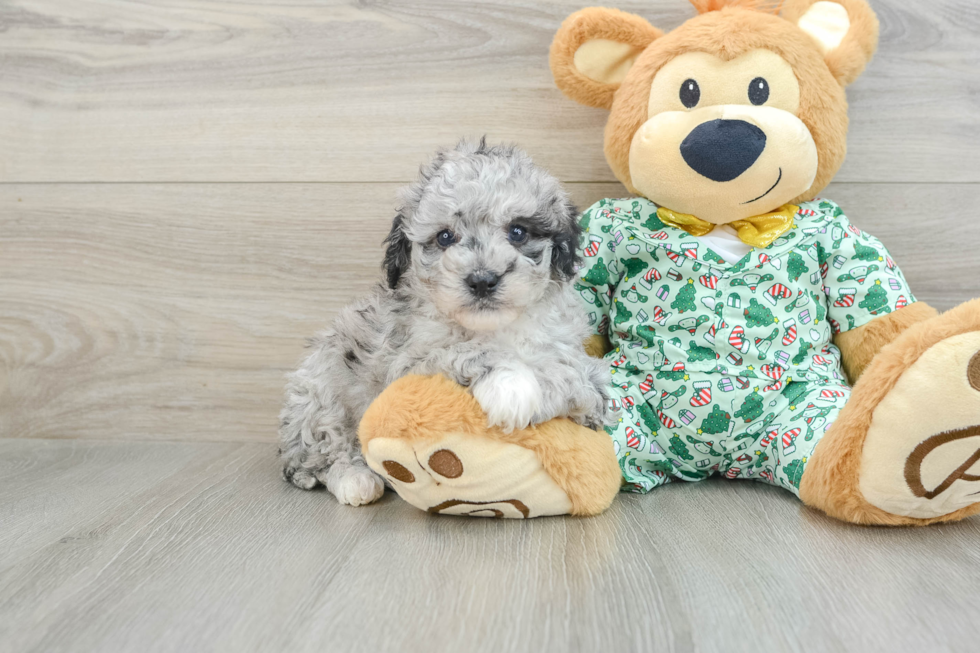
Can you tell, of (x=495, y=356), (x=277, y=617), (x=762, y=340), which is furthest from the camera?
(x=762, y=340)

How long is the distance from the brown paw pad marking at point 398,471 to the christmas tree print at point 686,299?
27.1 inches

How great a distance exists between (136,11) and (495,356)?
1454mm

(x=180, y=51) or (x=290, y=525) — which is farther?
(x=180, y=51)

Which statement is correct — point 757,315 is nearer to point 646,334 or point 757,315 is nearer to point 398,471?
point 646,334

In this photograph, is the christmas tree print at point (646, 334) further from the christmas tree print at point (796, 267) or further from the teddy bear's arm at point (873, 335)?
the teddy bear's arm at point (873, 335)

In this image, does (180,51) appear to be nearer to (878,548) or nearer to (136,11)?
(136,11)

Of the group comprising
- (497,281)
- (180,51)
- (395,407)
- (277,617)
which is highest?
(180,51)

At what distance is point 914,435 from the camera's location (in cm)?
124

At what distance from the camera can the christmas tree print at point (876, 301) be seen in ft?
5.24

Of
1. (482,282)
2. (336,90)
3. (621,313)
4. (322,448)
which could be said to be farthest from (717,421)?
(336,90)

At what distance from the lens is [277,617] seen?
107 cm

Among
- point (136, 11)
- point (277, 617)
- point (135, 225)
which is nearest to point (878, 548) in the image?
point (277, 617)

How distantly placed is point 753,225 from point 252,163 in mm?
1302

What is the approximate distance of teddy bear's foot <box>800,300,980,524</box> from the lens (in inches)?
47.4
